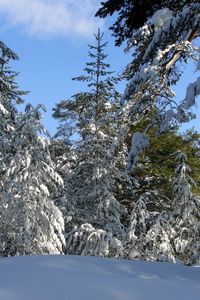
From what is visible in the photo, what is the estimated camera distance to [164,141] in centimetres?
1995

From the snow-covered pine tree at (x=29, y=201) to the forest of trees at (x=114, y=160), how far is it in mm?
30

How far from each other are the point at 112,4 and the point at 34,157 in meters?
5.22

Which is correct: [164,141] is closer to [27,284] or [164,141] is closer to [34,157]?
[34,157]

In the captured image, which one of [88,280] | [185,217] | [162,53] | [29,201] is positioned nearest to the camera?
[88,280]

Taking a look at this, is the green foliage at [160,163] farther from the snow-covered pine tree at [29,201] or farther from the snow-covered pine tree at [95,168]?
the snow-covered pine tree at [29,201]

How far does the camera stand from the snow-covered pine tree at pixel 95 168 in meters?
15.1

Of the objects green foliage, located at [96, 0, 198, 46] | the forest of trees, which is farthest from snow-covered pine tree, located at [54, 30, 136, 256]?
green foliage, located at [96, 0, 198, 46]

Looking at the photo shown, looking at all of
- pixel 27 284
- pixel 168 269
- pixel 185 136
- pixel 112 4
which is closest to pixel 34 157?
pixel 112 4

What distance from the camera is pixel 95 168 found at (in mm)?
15250

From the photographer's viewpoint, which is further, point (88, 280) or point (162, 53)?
point (162, 53)

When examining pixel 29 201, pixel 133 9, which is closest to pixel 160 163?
pixel 29 201

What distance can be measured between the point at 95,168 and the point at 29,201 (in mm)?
3889

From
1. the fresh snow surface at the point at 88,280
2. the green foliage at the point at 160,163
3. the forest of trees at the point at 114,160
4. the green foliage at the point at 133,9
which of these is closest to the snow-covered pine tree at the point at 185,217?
the forest of trees at the point at 114,160

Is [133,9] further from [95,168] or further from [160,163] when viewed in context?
[160,163]
